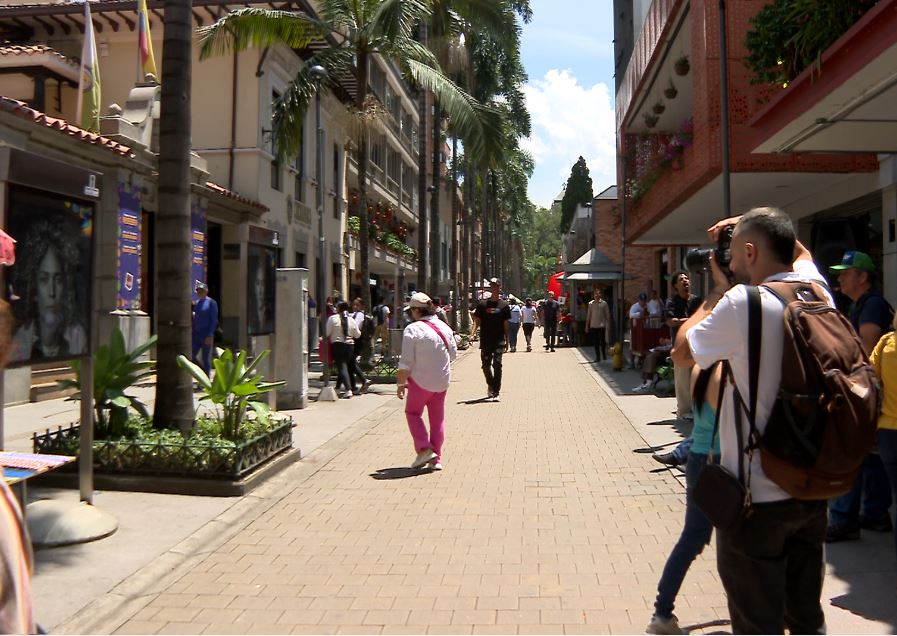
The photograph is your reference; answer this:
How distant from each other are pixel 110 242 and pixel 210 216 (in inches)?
191

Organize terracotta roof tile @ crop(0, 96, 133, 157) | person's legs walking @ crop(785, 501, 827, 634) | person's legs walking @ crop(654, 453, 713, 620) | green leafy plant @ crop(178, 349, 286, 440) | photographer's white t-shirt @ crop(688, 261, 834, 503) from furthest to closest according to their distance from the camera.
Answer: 1. terracotta roof tile @ crop(0, 96, 133, 157)
2. green leafy plant @ crop(178, 349, 286, 440)
3. person's legs walking @ crop(654, 453, 713, 620)
4. person's legs walking @ crop(785, 501, 827, 634)
5. photographer's white t-shirt @ crop(688, 261, 834, 503)

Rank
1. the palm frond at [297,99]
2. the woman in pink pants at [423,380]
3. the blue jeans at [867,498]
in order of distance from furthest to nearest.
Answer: the palm frond at [297,99], the woman in pink pants at [423,380], the blue jeans at [867,498]

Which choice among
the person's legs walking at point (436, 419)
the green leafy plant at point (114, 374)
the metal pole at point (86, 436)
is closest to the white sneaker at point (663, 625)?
the metal pole at point (86, 436)

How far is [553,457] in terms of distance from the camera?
345 inches

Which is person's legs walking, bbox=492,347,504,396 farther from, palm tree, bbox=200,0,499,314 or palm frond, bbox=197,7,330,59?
palm frond, bbox=197,7,330,59

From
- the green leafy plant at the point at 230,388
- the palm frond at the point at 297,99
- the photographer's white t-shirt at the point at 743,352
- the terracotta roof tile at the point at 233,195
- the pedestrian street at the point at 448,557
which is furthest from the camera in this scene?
the terracotta roof tile at the point at 233,195

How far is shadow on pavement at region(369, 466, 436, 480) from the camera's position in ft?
25.6

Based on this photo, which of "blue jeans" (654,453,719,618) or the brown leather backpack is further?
"blue jeans" (654,453,719,618)

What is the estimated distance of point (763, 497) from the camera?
271 centimetres

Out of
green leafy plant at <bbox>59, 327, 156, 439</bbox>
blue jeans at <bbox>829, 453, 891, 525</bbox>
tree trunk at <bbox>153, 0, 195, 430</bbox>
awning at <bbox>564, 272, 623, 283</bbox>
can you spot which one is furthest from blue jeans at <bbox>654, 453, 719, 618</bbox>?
awning at <bbox>564, 272, 623, 283</bbox>

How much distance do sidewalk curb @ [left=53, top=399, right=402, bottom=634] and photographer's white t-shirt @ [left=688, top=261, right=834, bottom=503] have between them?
10.5ft

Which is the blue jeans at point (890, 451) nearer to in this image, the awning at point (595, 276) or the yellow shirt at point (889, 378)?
the yellow shirt at point (889, 378)

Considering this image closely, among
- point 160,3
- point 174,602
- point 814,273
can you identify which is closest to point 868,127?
point 814,273

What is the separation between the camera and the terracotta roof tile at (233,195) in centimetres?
1850
